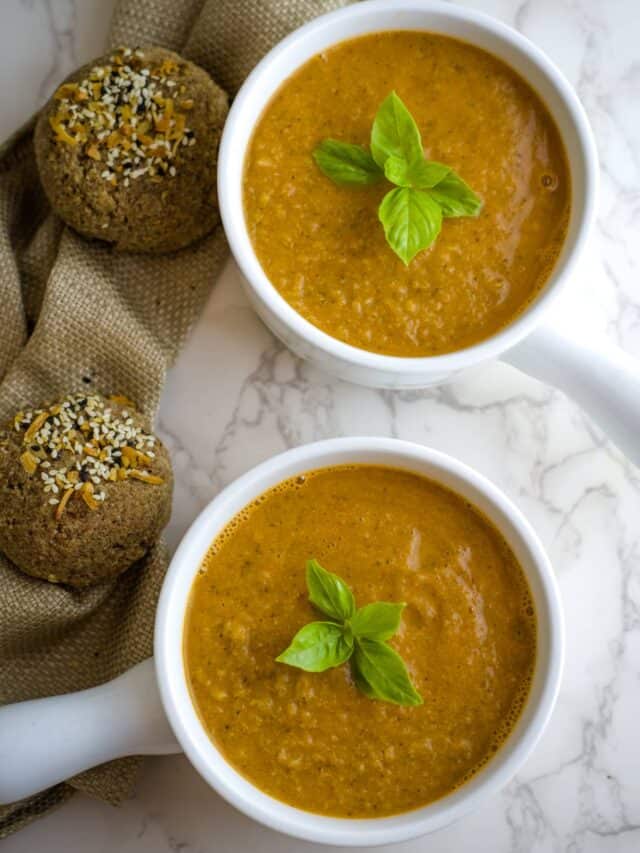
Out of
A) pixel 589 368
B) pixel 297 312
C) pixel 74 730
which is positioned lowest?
A: pixel 74 730

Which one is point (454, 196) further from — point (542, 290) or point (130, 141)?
point (130, 141)

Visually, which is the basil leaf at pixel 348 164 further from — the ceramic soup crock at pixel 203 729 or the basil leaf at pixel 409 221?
the ceramic soup crock at pixel 203 729

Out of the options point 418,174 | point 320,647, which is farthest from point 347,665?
point 418,174

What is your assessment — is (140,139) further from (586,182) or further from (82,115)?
(586,182)

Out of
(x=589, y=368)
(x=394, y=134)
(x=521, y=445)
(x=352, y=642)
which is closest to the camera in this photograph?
(x=352, y=642)

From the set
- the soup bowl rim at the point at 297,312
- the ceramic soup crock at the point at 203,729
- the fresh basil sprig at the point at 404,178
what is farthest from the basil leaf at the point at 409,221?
the ceramic soup crock at the point at 203,729

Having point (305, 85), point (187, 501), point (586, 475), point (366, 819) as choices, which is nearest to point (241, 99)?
→ point (305, 85)
